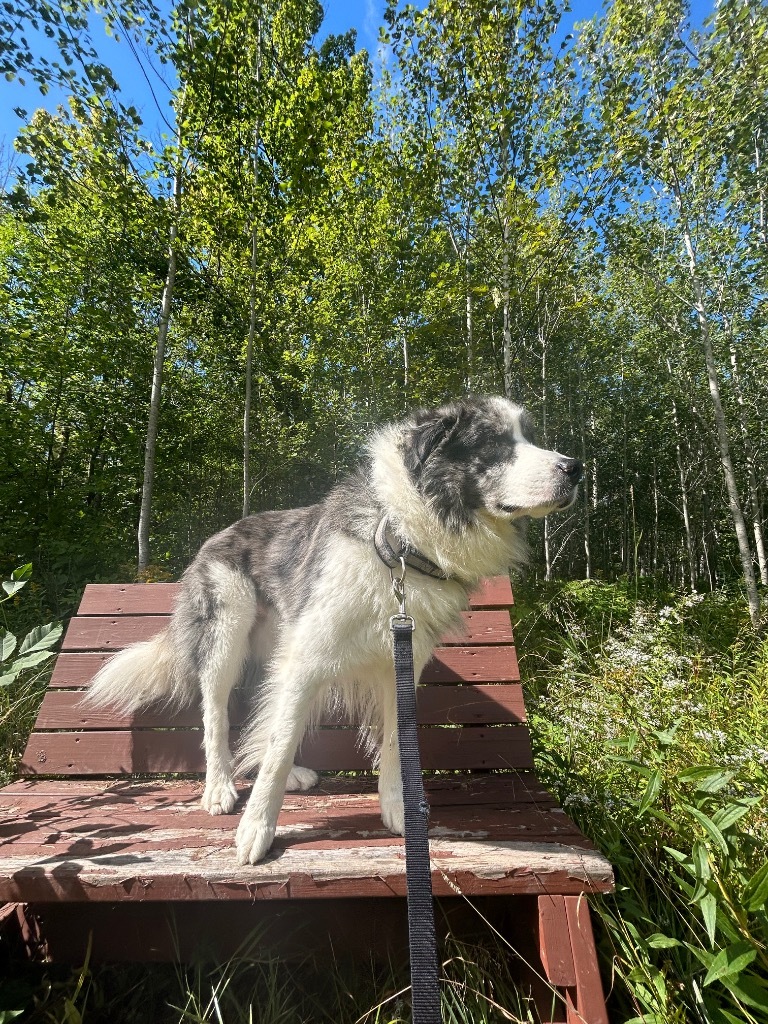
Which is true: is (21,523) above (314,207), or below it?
below

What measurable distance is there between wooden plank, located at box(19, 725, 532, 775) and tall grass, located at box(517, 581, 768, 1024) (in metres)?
0.35

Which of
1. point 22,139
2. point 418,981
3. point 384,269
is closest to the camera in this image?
point 418,981

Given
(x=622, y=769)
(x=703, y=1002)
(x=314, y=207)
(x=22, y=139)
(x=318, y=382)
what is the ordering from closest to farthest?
1. (x=703, y=1002)
2. (x=622, y=769)
3. (x=22, y=139)
4. (x=314, y=207)
5. (x=318, y=382)

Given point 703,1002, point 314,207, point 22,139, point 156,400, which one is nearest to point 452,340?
point 314,207

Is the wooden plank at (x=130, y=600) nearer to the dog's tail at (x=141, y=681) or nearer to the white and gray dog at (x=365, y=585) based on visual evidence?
the dog's tail at (x=141, y=681)

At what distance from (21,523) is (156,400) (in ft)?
9.49

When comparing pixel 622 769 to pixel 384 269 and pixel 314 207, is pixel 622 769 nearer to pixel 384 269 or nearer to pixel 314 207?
pixel 314 207

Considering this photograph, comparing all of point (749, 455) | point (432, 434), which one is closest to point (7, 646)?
point (432, 434)

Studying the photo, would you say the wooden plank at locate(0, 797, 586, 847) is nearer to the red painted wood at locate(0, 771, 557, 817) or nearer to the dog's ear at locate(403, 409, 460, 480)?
the red painted wood at locate(0, 771, 557, 817)

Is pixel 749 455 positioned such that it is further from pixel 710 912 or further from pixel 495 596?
pixel 710 912

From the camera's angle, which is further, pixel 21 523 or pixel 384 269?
pixel 384 269

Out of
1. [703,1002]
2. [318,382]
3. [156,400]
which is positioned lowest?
[703,1002]

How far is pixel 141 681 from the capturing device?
242 centimetres

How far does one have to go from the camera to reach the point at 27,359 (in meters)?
8.01
